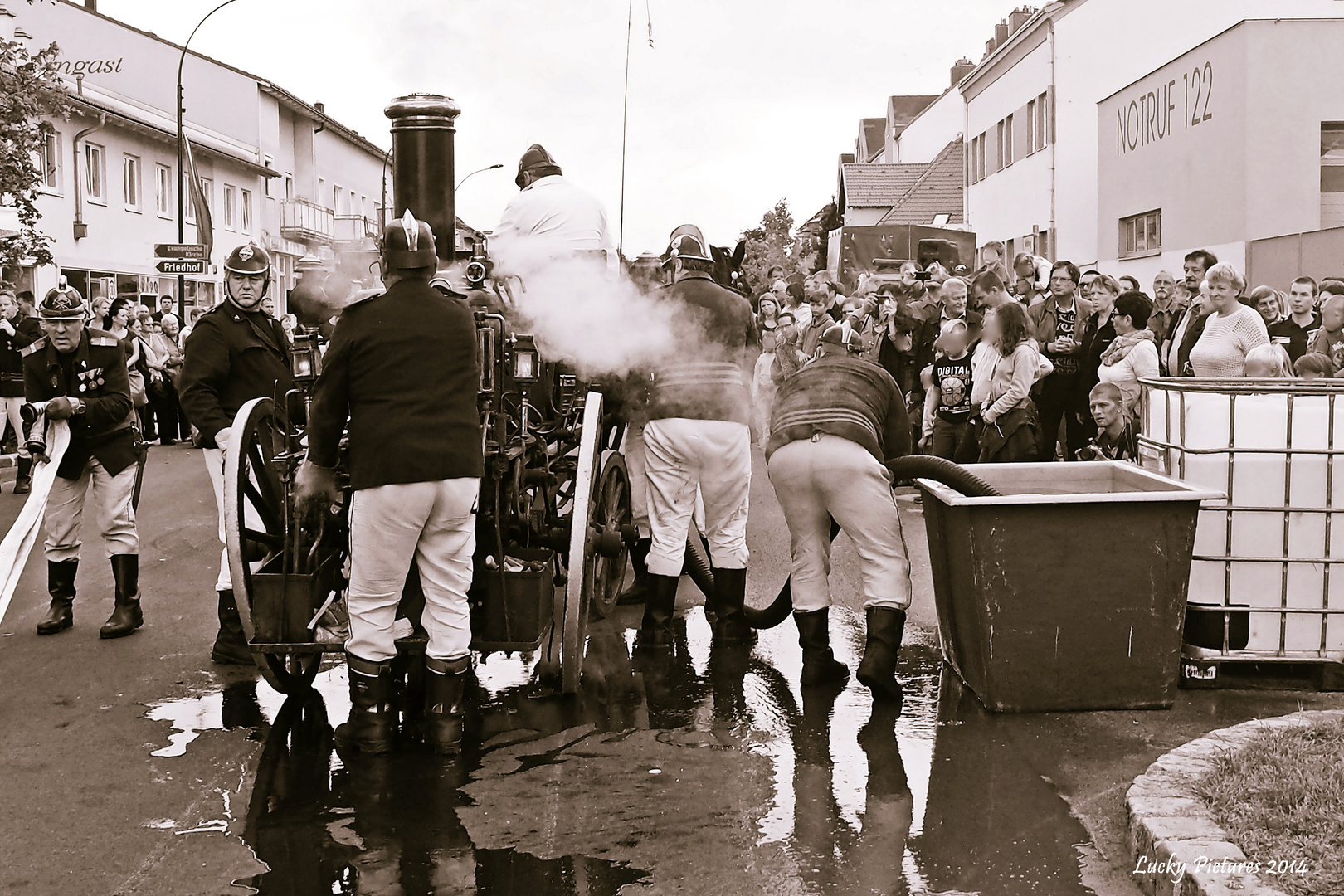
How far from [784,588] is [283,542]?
92.4 inches

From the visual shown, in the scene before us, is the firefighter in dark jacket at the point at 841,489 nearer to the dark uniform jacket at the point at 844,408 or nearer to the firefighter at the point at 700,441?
the dark uniform jacket at the point at 844,408

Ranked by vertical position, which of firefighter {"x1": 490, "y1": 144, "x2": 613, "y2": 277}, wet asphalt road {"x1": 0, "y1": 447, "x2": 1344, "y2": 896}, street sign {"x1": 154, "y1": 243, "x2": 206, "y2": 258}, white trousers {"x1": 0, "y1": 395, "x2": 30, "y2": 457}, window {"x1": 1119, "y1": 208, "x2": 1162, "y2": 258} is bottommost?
wet asphalt road {"x1": 0, "y1": 447, "x2": 1344, "y2": 896}

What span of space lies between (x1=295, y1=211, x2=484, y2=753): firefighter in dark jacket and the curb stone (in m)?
2.38

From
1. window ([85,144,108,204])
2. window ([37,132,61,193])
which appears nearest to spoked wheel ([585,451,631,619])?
window ([37,132,61,193])

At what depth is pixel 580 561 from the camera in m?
5.55

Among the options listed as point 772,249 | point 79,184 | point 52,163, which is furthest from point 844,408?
point 772,249

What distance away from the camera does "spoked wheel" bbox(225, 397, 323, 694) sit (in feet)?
17.7

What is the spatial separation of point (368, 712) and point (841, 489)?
82.4 inches

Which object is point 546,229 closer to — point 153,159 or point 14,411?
point 14,411

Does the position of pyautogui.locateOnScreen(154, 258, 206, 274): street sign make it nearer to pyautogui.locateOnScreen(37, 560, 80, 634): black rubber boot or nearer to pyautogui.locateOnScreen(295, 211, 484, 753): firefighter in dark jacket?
pyautogui.locateOnScreen(37, 560, 80, 634): black rubber boot

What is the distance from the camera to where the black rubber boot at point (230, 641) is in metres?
6.67

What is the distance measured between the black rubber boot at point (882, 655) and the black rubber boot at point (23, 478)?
9.74m

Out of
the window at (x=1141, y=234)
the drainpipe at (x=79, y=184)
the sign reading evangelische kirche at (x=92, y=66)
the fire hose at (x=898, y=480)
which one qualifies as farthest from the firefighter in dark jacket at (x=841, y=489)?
the drainpipe at (x=79, y=184)

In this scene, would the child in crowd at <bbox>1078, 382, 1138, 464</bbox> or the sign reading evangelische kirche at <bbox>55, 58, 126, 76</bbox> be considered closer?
the child in crowd at <bbox>1078, 382, 1138, 464</bbox>
